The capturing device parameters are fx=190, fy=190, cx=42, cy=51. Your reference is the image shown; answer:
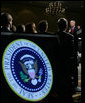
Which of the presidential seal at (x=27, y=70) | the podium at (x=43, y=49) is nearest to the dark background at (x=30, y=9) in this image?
the podium at (x=43, y=49)

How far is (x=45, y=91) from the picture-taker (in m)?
1.57

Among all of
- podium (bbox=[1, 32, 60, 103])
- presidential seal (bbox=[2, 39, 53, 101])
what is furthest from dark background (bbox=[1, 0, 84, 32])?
presidential seal (bbox=[2, 39, 53, 101])

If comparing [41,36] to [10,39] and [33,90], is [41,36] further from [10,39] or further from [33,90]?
[33,90]

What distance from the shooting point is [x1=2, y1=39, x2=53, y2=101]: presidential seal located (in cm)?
149

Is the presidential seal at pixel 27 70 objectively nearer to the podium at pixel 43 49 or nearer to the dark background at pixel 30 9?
the podium at pixel 43 49

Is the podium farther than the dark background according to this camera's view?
No

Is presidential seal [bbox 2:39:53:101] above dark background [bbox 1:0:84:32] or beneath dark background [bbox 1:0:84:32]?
beneath

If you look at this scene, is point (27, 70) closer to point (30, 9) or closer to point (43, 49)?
point (43, 49)

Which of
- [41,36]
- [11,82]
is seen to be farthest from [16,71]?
[41,36]

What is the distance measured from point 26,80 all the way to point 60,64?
364 mm

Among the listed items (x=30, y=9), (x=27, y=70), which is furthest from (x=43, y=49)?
(x=30, y=9)

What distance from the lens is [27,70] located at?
1.54 meters

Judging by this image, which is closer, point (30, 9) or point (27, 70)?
point (27, 70)

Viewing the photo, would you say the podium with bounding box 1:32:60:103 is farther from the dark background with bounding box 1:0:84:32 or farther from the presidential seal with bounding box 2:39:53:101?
the dark background with bounding box 1:0:84:32
